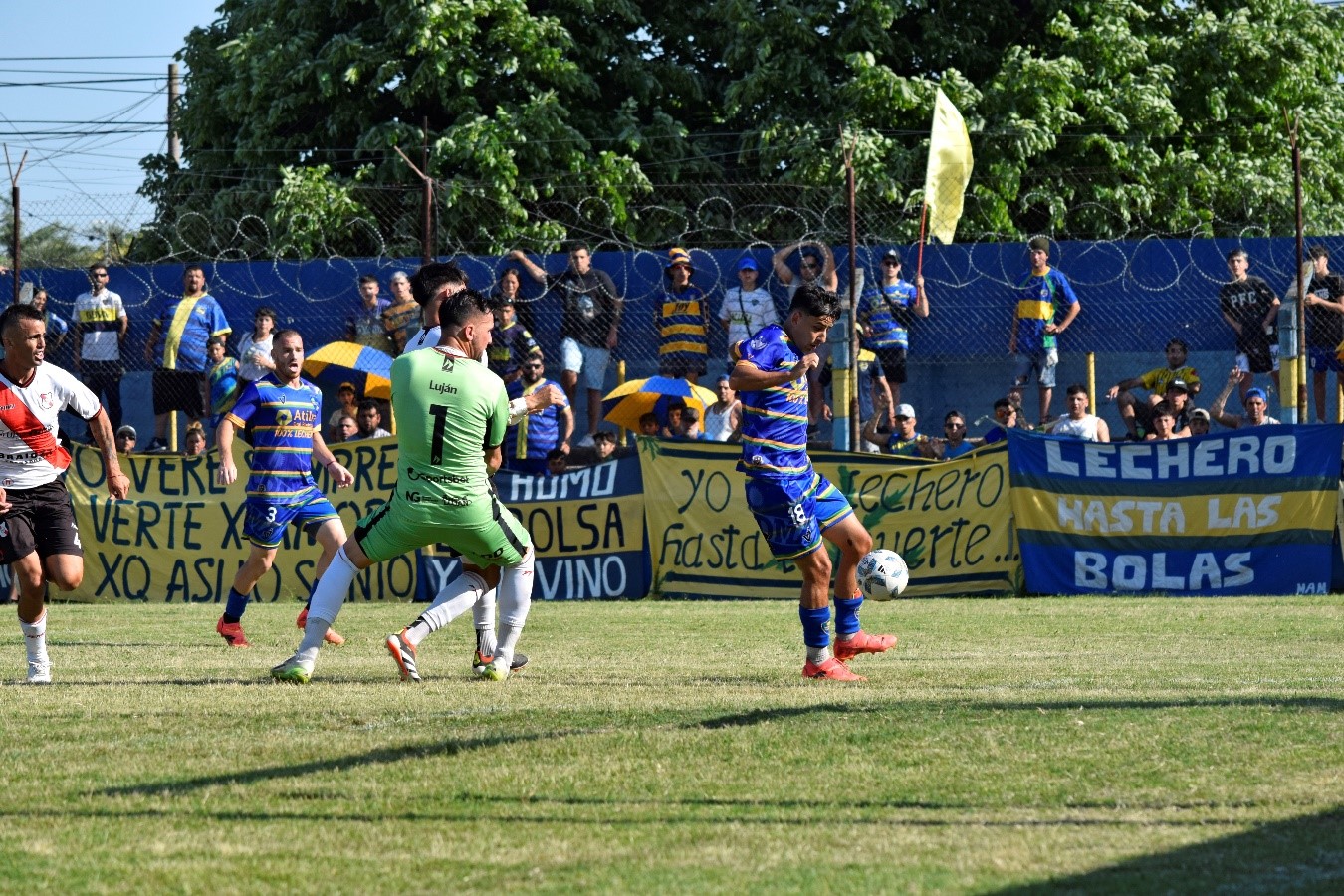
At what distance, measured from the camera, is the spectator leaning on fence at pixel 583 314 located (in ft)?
62.1

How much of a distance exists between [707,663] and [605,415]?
852 cm

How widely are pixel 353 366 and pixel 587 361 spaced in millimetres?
2484

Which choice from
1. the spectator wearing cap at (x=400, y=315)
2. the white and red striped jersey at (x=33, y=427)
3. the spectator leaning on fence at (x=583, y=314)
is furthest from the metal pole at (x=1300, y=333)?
the white and red striped jersey at (x=33, y=427)

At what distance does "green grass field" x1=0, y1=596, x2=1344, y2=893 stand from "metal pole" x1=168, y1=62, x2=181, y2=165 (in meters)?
19.7

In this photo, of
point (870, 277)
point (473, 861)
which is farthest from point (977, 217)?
point (473, 861)

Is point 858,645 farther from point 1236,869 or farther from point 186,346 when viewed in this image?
point 186,346

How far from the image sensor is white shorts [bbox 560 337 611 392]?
19000 mm

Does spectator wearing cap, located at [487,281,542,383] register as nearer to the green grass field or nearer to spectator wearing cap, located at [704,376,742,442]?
spectator wearing cap, located at [704,376,742,442]

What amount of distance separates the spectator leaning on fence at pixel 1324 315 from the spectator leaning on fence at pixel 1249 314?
1.23ft

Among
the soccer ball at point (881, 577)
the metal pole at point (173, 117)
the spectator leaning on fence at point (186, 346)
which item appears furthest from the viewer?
the metal pole at point (173, 117)

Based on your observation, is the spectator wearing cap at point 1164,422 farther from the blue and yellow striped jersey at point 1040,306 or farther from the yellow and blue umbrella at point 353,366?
the yellow and blue umbrella at point 353,366

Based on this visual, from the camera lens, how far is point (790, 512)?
9.25 m

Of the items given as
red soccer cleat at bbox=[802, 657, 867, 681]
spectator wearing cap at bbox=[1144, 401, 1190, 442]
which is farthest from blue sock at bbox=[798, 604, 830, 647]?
spectator wearing cap at bbox=[1144, 401, 1190, 442]

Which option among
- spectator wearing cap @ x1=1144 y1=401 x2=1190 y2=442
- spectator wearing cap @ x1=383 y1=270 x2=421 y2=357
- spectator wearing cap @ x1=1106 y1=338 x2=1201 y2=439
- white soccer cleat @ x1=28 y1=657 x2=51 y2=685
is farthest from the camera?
spectator wearing cap @ x1=383 y1=270 x2=421 y2=357
